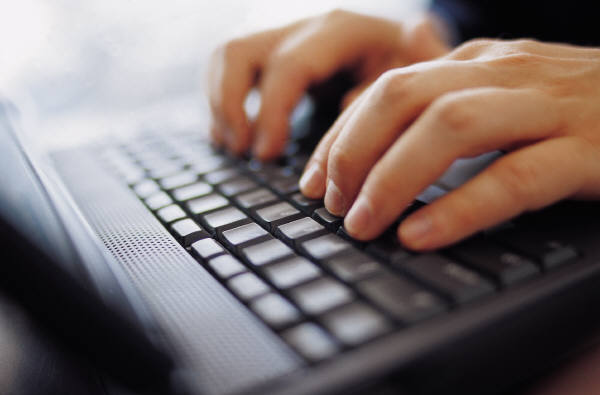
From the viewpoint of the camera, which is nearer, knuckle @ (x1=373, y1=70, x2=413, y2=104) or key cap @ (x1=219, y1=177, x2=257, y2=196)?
knuckle @ (x1=373, y1=70, x2=413, y2=104)

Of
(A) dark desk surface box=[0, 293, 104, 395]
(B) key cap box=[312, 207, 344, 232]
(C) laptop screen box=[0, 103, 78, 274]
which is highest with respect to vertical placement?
(C) laptop screen box=[0, 103, 78, 274]

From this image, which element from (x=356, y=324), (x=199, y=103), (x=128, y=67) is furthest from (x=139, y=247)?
(x=128, y=67)

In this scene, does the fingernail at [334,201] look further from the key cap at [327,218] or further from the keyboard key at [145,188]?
the keyboard key at [145,188]

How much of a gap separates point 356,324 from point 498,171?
7.6 inches

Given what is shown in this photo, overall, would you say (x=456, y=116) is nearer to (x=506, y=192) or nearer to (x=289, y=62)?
(x=506, y=192)

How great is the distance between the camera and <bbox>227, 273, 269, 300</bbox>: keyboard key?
36cm

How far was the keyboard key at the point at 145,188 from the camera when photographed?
0.62m

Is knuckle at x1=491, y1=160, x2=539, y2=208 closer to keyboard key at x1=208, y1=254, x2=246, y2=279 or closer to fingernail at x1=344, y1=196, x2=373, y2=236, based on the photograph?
fingernail at x1=344, y1=196, x2=373, y2=236

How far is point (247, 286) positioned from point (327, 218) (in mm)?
124

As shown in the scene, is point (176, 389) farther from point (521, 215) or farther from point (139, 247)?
point (521, 215)

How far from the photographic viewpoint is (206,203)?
1.82 feet

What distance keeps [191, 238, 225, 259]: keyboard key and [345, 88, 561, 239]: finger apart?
4.9 inches

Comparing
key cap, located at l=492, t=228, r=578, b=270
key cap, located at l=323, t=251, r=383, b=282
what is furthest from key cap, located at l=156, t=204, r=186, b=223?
key cap, located at l=492, t=228, r=578, b=270

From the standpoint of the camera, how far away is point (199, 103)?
3.39 feet
